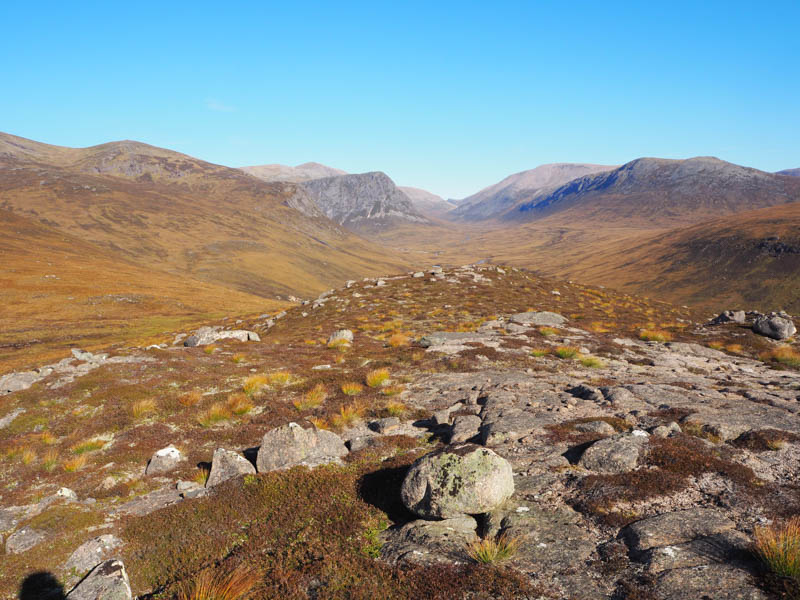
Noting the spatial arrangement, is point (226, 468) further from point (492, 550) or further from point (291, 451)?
point (492, 550)

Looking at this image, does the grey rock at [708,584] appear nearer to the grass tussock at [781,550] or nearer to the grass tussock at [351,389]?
the grass tussock at [781,550]

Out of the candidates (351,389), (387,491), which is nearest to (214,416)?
(351,389)

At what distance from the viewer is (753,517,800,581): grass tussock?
5.67 metres

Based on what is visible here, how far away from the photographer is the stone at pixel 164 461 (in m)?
12.2

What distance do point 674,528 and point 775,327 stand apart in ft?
104

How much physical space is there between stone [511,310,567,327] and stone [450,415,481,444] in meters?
20.9

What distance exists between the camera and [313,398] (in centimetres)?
1748

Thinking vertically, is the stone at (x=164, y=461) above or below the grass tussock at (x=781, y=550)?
below

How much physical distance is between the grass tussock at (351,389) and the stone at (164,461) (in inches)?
285

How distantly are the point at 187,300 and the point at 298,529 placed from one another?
100m

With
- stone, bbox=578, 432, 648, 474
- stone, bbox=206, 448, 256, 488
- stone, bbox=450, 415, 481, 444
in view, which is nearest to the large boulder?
stone, bbox=578, 432, 648, 474

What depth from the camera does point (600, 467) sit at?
392 inches

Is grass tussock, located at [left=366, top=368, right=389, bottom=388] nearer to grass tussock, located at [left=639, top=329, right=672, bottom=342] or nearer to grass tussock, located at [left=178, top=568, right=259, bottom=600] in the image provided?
grass tussock, located at [left=178, top=568, right=259, bottom=600]

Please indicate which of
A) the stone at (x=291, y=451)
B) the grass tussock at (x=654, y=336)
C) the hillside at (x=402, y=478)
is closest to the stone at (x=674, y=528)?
the hillside at (x=402, y=478)
